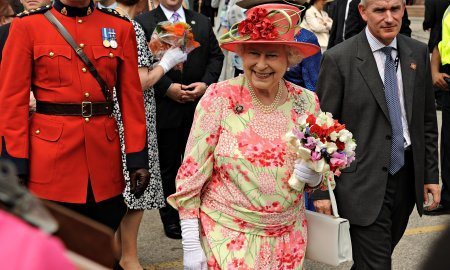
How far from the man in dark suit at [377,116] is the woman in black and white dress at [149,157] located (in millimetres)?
1540

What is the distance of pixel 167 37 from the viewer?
216 inches

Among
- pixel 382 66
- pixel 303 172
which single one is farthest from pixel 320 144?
pixel 382 66

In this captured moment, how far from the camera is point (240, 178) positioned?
127 inches

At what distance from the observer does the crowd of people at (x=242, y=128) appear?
3.26 metres

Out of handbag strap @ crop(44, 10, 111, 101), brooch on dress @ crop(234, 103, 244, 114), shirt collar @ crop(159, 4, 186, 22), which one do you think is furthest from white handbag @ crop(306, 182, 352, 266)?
shirt collar @ crop(159, 4, 186, 22)

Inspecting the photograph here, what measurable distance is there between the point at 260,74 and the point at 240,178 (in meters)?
0.46

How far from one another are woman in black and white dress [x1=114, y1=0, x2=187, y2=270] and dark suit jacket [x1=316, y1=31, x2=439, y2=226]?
155cm

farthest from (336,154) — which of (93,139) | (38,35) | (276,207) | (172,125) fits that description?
(172,125)

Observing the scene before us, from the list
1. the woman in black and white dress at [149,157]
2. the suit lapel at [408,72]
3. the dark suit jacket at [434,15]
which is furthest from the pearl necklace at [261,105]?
the dark suit jacket at [434,15]

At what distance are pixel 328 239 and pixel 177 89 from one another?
8.78ft

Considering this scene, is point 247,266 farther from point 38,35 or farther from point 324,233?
point 38,35

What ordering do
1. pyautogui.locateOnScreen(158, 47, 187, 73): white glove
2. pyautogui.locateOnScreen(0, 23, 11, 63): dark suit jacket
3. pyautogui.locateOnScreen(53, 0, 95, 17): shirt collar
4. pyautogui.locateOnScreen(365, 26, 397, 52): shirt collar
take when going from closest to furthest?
pyautogui.locateOnScreen(53, 0, 95, 17): shirt collar, pyautogui.locateOnScreen(365, 26, 397, 52): shirt collar, pyautogui.locateOnScreen(0, 23, 11, 63): dark suit jacket, pyautogui.locateOnScreen(158, 47, 187, 73): white glove

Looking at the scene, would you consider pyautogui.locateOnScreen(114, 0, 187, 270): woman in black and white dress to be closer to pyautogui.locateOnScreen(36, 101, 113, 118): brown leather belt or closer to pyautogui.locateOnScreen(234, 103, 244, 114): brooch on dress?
pyautogui.locateOnScreen(36, 101, 113, 118): brown leather belt

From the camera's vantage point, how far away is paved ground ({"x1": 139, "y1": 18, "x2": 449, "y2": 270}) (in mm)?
5559
